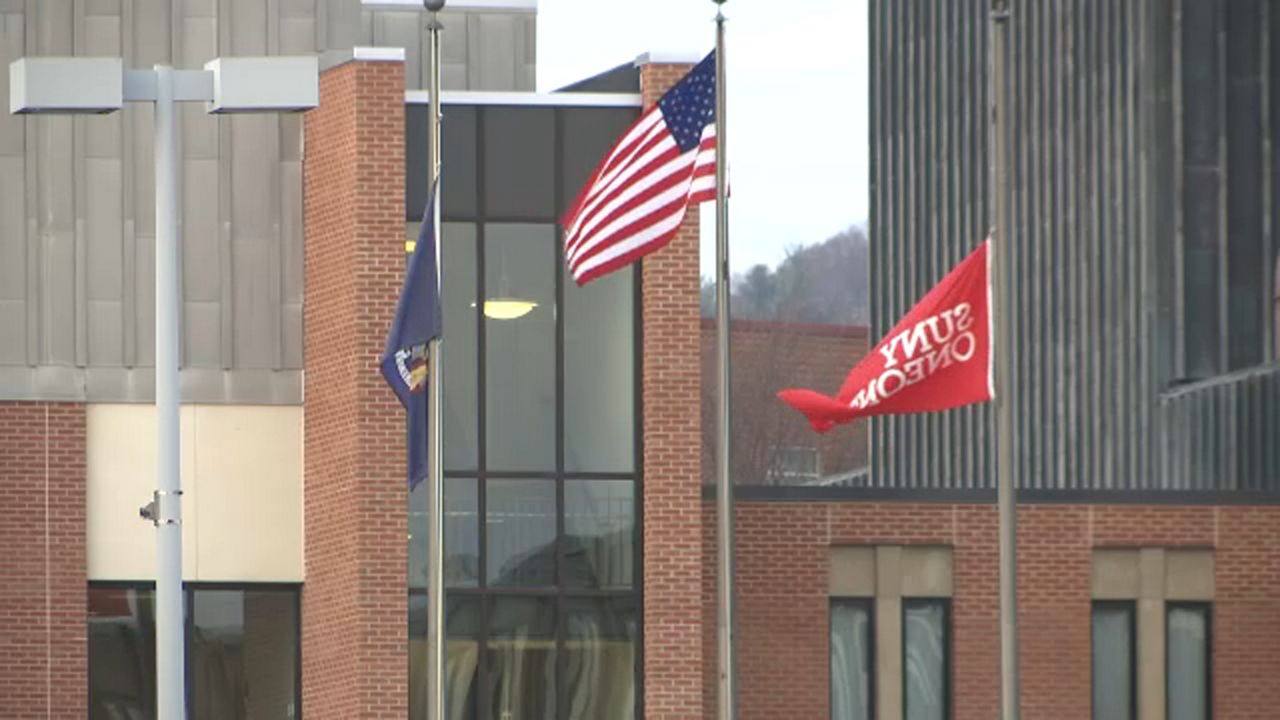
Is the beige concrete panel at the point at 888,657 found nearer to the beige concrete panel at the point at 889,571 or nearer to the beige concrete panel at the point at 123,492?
the beige concrete panel at the point at 889,571

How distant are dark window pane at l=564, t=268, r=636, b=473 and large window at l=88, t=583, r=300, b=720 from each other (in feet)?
14.2

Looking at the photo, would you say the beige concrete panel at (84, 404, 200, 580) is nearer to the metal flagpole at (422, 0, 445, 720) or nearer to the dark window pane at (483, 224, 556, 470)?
the dark window pane at (483, 224, 556, 470)

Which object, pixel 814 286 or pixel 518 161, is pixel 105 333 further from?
pixel 814 286

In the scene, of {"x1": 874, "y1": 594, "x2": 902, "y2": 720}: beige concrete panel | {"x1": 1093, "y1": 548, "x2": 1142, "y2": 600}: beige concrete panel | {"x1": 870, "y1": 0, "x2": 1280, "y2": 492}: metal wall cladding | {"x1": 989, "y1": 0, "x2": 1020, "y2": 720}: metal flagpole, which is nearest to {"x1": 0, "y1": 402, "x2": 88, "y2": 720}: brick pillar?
{"x1": 874, "y1": 594, "x2": 902, "y2": 720}: beige concrete panel

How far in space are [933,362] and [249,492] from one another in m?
13.4

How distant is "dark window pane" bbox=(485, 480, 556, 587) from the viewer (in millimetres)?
38031

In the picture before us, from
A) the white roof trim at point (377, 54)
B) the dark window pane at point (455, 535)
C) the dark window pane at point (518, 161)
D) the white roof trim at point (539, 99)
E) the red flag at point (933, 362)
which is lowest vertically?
the dark window pane at point (455, 535)

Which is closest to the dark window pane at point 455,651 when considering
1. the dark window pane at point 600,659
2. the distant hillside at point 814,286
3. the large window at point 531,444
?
the large window at point 531,444

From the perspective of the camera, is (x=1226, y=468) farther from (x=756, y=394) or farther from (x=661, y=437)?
(x=756, y=394)

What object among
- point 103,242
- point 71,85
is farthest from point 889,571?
point 71,85

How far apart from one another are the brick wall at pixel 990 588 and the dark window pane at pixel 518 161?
4856mm

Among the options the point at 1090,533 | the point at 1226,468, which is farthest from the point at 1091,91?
the point at 1090,533

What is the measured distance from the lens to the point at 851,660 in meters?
40.3

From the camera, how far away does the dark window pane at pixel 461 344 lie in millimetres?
38031
